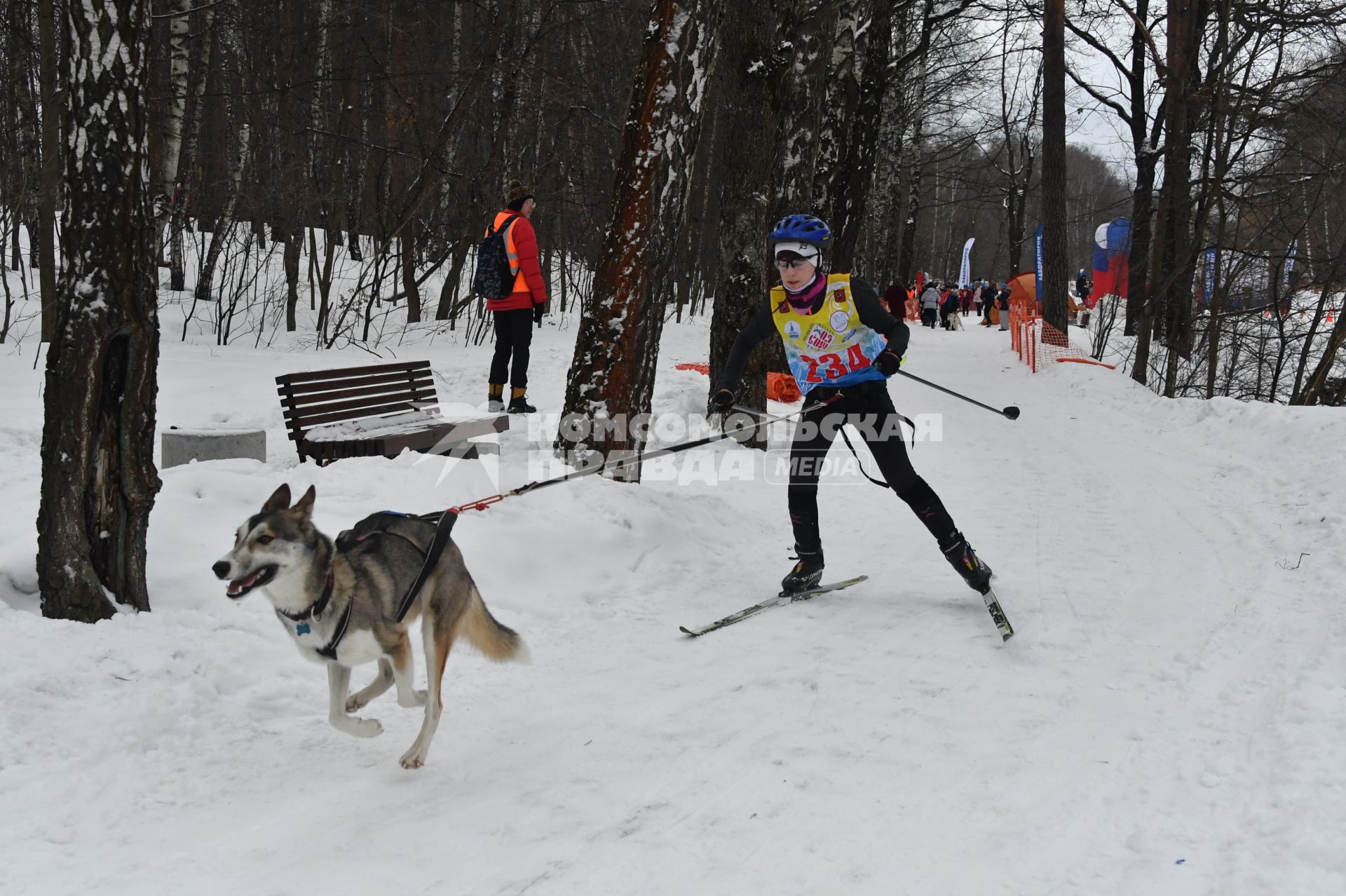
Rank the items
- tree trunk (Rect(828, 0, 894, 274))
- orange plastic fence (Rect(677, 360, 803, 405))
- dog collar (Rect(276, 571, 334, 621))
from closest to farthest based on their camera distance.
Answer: dog collar (Rect(276, 571, 334, 621)) < tree trunk (Rect(828, 0, 894, 274)) < orange plastic fence (Rect(677, 360, 803, 405))

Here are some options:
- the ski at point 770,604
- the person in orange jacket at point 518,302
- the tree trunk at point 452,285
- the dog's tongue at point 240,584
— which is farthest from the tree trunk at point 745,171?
the tree trunk at point 452,285

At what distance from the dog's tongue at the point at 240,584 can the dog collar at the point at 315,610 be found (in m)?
0.24

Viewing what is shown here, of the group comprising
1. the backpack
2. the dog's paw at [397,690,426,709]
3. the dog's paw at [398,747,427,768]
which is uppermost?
the backpack

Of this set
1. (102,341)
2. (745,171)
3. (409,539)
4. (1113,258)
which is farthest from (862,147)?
(1113,258)

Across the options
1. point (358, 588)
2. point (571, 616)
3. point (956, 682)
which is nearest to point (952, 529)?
point (956, 682)

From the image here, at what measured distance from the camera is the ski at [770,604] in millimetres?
5277

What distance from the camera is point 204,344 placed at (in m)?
14.2

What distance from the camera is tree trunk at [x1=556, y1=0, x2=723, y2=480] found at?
7105mm

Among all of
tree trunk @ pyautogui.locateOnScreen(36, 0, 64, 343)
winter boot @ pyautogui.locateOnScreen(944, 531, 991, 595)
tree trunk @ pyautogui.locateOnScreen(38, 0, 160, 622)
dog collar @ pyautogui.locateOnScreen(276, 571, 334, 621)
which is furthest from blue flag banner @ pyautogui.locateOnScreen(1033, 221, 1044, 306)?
dog collar @ pyautogui.locateOnScreen(276, 571, 334, 621)

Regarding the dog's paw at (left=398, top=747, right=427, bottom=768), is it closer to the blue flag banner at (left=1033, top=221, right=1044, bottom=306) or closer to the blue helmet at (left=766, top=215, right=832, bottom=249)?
the blue helmet at (left=766, top=215, right=832, bottom=249)

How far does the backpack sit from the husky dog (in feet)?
19.0

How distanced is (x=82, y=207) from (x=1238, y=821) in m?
4.85

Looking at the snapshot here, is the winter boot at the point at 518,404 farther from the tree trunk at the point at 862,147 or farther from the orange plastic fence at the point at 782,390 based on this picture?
the tree trunk at the point at 862,147

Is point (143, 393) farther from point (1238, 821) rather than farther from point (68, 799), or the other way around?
point (1238, 821)
